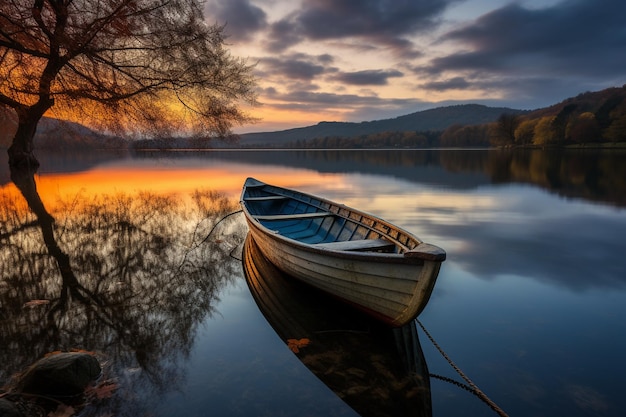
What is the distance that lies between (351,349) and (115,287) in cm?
511

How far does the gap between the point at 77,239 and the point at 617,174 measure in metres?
35.4

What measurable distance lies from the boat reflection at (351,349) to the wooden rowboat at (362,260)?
40cm

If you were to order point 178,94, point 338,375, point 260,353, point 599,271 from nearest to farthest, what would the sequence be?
point 338,375
point 260,353
point 599,271
point 178,94

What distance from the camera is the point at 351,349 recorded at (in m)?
5.08

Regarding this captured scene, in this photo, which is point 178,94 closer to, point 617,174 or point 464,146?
point 617,174

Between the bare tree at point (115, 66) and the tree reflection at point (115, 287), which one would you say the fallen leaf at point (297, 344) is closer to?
the tree reflection at point (115, 287)

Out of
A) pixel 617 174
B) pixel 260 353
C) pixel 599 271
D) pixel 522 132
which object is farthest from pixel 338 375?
pixel 522 132

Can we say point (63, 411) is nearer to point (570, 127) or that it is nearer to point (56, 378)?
point (56, 378)

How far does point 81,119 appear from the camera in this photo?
18469 mm

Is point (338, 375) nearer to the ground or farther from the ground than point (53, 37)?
nearer to the ground

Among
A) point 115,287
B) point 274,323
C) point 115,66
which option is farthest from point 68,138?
point 274,323

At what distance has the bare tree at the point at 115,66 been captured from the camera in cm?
1471

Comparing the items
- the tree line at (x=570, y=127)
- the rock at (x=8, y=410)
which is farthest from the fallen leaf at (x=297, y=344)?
the tree line at (x=570, y=127)

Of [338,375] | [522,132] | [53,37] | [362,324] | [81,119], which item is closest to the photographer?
[338,375]
